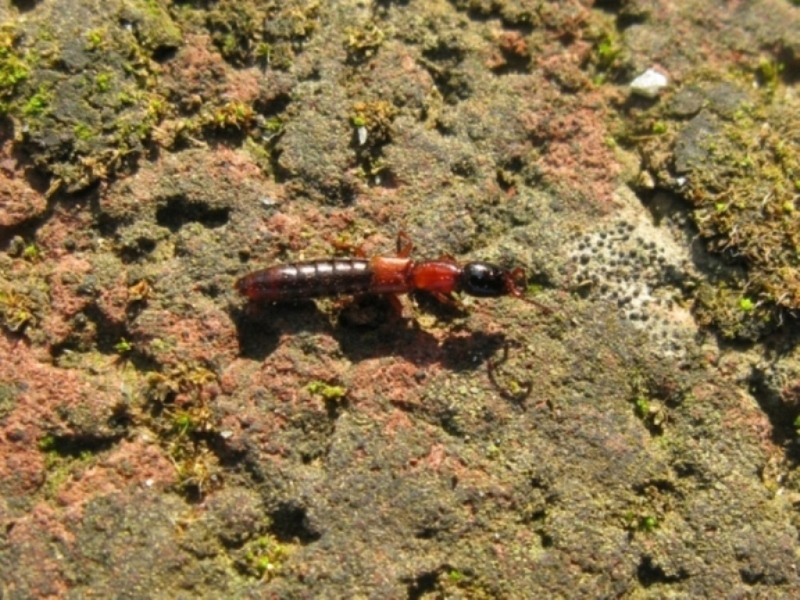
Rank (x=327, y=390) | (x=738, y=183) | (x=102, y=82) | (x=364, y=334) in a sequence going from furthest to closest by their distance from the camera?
1. (x=738, y=183)
2. (x=102, y=82)
3. (x=364, y=334)
4. (x=327, y=390)

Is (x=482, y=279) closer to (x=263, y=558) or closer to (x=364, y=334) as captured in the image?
(x=364, y=334)

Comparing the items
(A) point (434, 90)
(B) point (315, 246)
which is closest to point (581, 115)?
(A) point (434, 90)

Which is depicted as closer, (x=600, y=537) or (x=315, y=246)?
(x=600, y=537)

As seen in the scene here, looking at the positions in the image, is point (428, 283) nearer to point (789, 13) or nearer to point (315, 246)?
point (315, 246)

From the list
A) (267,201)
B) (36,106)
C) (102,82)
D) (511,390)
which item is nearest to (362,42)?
(267,201)

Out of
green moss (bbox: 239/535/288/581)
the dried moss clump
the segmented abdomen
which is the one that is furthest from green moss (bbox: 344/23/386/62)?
green moss (bbox: 239/535/288/581)

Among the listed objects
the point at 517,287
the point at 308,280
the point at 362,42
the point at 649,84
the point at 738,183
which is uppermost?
the point at 649,84
